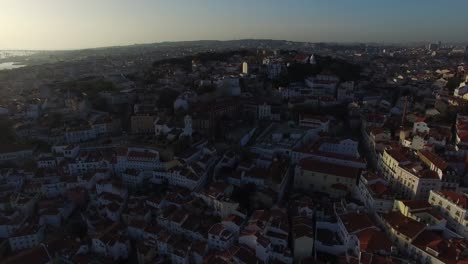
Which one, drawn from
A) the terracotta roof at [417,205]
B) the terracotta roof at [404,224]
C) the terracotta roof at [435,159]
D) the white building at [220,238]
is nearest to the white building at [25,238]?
the white building at [220,238]

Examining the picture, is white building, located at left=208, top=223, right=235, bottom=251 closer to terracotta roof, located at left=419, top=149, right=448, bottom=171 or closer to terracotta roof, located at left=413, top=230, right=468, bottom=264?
terracotta roof, located at left=413, top=230, right=468, bottom=264

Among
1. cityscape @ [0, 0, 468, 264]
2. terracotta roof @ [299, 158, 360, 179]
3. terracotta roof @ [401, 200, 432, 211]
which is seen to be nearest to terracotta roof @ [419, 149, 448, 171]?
cityscape @ [0, 0, 468, 264]

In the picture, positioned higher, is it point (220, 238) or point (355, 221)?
point (355, 221)

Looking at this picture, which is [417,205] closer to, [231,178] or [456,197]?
[456,197]

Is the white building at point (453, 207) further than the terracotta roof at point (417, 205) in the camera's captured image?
No

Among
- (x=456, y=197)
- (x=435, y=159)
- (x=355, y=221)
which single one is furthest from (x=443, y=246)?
(x=435, y=159)

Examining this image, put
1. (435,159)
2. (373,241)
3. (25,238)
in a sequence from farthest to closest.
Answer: (435,159) < (25,238) < (373,241)

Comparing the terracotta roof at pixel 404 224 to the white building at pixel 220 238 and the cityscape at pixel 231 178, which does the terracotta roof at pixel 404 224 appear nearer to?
the cityscape at pixel 231 178

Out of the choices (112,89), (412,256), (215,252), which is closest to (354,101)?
(412,256)
